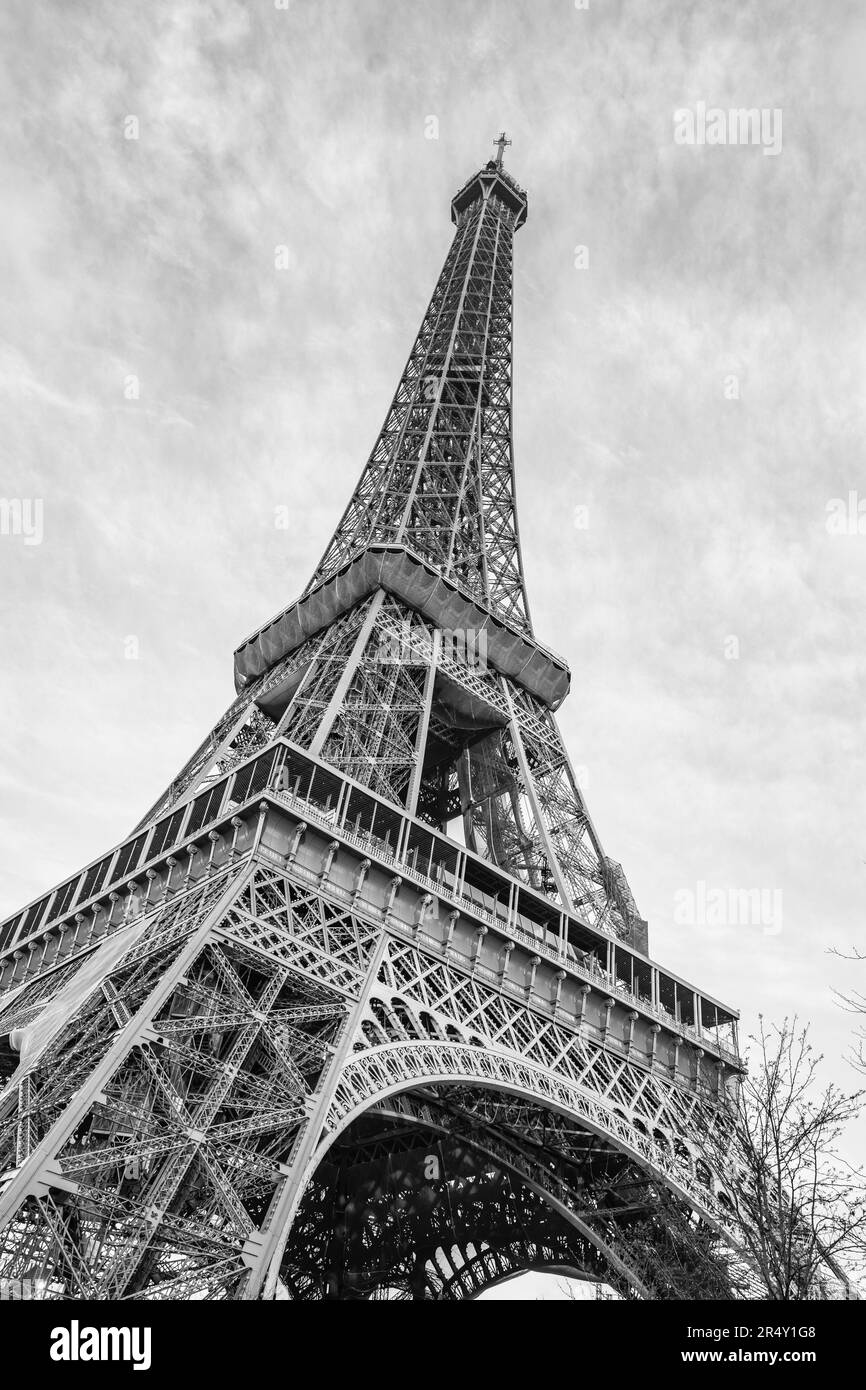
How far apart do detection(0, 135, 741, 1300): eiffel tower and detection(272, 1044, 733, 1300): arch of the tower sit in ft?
0.34

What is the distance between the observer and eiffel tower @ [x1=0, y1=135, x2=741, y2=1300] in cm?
1873

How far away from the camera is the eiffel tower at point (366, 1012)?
18734 mm

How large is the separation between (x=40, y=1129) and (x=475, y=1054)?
9788 mm

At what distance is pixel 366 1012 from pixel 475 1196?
50.1 feet

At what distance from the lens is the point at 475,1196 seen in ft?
116

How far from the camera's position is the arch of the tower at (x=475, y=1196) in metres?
25.0

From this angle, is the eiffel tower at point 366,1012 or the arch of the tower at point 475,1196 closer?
the eiffel tower at point 366,1012

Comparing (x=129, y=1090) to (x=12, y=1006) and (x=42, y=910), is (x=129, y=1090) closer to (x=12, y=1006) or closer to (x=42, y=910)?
(x=12, y=1006)

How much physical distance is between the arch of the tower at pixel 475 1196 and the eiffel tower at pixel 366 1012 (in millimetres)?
103

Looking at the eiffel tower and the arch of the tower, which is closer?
the eiffel tower

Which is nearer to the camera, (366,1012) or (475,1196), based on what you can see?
(366,1012)

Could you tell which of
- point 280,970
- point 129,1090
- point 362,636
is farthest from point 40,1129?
point 362,636

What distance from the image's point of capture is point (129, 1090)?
1914cm
